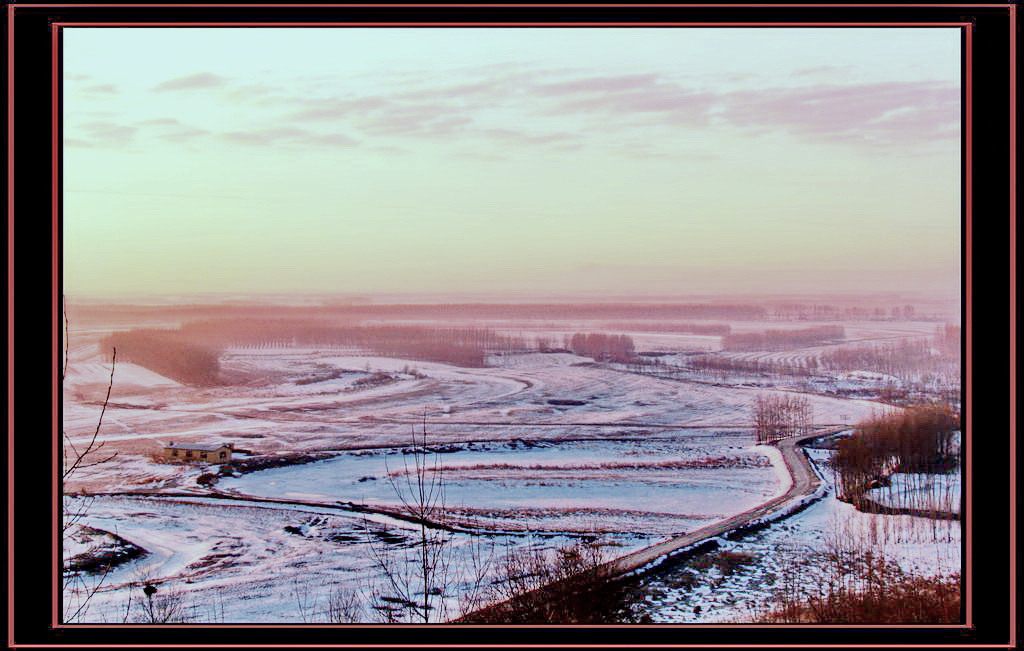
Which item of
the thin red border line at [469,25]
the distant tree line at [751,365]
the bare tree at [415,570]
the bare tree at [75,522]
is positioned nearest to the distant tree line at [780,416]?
the distant tree line at [751,365]

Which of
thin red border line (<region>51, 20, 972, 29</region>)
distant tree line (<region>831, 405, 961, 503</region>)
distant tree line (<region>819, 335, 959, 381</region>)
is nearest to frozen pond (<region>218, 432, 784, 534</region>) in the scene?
distant tree line (<region>831, 405, 961, 503</region>)

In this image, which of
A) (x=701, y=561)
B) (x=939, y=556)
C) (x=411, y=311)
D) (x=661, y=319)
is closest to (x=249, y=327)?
(x=411, y=311)

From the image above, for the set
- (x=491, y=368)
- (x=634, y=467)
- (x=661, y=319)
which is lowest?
(x=634, y=467)

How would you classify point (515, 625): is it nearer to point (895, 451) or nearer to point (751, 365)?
point (895, 451)
